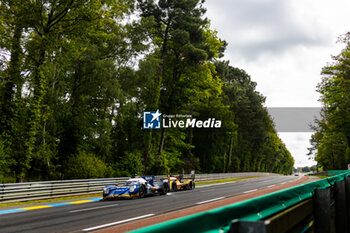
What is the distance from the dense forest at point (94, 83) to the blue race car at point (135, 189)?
707 cm

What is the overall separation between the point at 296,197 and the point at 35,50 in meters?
21.1

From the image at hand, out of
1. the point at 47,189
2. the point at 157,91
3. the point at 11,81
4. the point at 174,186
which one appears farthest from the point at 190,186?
the point at 11,81

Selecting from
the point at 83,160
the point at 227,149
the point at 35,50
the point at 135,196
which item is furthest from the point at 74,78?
the point at 227,149

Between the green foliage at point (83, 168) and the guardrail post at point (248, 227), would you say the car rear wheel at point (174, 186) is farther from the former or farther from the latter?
the guardrail post at point (248, 227)

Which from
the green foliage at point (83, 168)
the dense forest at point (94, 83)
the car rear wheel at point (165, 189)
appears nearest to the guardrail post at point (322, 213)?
the car rear wheel at point (165, 189)

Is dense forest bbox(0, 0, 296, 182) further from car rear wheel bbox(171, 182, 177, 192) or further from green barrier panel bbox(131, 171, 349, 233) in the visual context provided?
green barrier panel bbox(131, 171, 349, 233)

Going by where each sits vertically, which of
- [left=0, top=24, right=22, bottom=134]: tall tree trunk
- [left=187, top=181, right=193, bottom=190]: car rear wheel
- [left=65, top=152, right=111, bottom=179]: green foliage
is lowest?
[left=187, top=181, right=193, bottom=190]: car rear wheel

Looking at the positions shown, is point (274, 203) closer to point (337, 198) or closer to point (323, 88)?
point (337, 198)

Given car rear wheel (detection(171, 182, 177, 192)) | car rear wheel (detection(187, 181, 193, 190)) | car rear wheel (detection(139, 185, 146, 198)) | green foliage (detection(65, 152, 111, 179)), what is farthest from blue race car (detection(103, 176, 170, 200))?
green foliage (detection(65, 152, 111, 179))

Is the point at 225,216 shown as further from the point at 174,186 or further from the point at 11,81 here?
the point at 11,81

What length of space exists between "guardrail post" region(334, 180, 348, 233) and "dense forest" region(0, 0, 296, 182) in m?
18.4

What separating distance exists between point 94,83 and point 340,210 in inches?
943

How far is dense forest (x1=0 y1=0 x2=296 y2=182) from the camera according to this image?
66.8ft

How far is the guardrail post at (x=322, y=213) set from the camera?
4227mm
